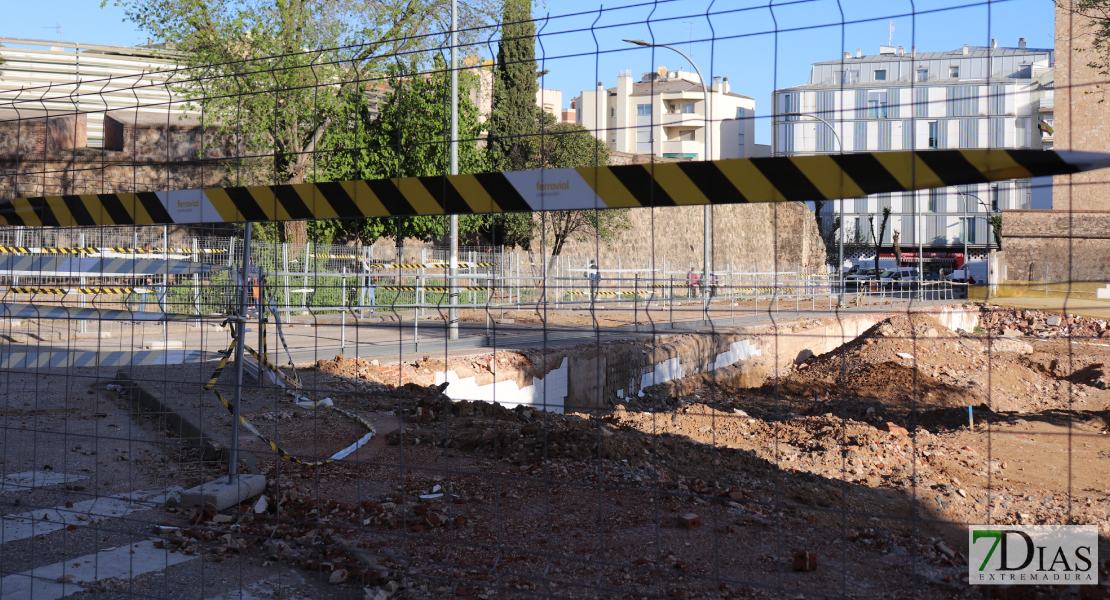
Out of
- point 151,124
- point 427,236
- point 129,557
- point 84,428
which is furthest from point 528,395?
point 151,124

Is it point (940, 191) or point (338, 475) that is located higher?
point (940, 191)

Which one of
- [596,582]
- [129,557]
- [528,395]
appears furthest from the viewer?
[528,395]

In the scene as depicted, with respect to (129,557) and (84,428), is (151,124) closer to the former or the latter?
(84,428)

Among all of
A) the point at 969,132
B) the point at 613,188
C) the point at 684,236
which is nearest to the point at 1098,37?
the point at 969,132

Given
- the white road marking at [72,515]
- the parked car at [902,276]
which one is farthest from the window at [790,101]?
the white road marking at [72,515]

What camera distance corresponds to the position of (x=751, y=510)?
16.5 ft

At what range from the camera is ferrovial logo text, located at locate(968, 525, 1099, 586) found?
13.4 ft

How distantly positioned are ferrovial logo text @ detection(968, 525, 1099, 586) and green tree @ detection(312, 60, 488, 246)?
11.1 feet

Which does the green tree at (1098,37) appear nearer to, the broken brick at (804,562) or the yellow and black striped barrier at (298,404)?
the broken brick at (804,562)

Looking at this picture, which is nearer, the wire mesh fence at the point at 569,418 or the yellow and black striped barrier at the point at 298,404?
the wire mesh fence at the point at 569,418

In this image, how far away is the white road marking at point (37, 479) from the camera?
508 cm

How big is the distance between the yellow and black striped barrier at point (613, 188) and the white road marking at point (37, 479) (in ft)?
6.87

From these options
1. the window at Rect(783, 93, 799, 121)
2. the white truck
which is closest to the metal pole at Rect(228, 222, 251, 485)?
the window at Rect(783, 93, 799, 121)

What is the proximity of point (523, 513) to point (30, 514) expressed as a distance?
109 inches
